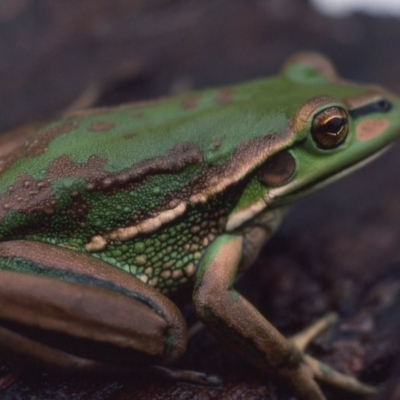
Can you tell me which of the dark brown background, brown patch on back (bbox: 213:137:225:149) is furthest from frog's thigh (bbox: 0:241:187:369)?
brown patch on back (bbox: 213:137:225:149)

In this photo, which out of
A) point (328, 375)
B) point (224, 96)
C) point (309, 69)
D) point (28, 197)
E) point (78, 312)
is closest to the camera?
point (78, 312)

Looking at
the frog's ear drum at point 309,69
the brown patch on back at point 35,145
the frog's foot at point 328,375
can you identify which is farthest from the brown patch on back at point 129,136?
the frog's foot at point 328,375

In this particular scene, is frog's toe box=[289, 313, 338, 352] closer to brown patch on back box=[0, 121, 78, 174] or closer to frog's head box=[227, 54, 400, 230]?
frog's head box=[227, 54, 400, 230]

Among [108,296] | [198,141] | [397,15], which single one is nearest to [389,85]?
[397,15]

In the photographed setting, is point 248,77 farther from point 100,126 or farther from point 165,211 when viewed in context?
point 165,211

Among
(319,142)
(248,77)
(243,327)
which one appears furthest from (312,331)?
(248,77)

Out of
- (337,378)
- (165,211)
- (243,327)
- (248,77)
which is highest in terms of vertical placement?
(248,77)
